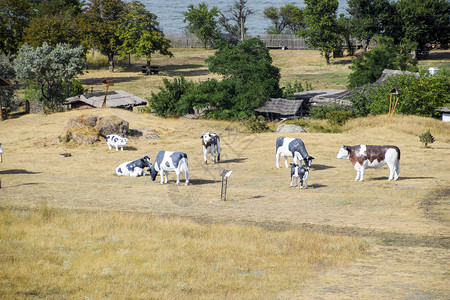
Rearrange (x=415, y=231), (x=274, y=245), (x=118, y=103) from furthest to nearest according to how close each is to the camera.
→ 1. (x=118, y=103)
2. (x=415, y=231)
3. (x=274, y=245)

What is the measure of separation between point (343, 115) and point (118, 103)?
25.7 meters

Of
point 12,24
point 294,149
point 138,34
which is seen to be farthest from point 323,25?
point 294,149

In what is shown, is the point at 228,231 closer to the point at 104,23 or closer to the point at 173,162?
the point at 173,162

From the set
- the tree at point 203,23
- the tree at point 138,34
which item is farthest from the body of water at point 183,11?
the tree at point 138,34

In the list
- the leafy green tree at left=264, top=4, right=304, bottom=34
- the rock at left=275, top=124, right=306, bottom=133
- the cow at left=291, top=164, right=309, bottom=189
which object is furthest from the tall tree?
the cow at left=291, top=164, right=309, bottom=189

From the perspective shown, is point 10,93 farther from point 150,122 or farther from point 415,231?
point 415,231

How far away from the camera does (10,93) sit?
208ft

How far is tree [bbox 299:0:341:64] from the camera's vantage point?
97.4 m

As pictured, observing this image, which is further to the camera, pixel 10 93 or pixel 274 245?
pixel 10 93

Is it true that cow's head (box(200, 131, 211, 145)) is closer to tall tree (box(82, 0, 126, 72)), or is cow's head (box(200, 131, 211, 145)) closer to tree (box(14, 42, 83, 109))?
tree (box(14, 42, 83, 109))

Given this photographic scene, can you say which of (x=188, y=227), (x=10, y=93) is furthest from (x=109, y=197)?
(x=10, y=93)

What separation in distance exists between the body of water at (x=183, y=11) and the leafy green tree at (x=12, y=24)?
6322cm

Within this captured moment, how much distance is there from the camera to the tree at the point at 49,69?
59750 millimetres

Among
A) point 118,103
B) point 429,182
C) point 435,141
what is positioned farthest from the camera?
point 118,103
